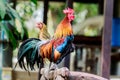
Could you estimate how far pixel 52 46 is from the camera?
2.74m

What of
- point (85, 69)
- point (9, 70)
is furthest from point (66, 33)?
point (85, 69)

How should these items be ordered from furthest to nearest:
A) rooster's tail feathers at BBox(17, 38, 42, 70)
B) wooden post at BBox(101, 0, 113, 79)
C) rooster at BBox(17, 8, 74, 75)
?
wooden post at BBox(101, 0, 113, 79), rooster's tail feathers at BBox(17, 38, 42, 70), rooster at BBox(17, 8, 74, 75)

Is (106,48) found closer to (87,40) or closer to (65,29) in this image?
(65,29)

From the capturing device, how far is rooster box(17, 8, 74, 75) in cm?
269

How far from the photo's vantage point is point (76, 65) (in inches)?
304

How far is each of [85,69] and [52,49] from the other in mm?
4631

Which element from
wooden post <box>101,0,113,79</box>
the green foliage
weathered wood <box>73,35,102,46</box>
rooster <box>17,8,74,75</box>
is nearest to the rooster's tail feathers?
rooster <box>17,8,74,75</box>

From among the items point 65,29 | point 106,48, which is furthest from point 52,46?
point 106,48

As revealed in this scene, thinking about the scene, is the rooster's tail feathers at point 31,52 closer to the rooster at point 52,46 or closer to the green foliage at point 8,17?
the rooster at point 52,46

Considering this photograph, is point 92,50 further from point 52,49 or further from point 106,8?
point 52,49

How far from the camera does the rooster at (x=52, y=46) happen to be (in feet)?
8.83

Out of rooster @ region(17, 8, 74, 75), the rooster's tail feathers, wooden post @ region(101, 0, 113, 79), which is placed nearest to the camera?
rooster @ region(17, 8, 74, 75)

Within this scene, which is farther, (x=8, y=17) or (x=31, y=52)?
(x=8, y=17)

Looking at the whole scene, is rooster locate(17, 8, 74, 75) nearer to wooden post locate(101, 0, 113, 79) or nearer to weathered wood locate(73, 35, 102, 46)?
wooden post locate(101, 0, 113, 79)
